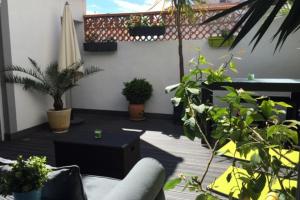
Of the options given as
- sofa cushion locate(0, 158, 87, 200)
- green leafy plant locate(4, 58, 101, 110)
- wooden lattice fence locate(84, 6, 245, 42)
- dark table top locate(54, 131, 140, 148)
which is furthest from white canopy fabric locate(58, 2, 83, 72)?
sofa cushion locate(0, 158, 87, 200)

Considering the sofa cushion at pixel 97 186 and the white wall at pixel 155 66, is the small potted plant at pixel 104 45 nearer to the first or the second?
the white wall at pixel 155 66

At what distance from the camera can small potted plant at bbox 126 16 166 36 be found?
19.6 feet

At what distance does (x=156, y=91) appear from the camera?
6.28 m

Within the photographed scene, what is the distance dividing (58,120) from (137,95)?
61.6 inches

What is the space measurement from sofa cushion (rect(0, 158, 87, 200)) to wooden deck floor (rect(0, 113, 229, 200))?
153cm

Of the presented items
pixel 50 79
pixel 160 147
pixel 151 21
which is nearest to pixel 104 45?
pixel 151 21

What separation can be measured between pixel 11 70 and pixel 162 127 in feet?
8.77

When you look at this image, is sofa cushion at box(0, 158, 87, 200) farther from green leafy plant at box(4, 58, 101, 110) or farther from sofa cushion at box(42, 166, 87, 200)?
green leafy plant at box(4, 58, 101, 110)

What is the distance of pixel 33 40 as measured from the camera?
5434 mm

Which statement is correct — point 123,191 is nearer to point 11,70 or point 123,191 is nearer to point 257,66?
point 11,70

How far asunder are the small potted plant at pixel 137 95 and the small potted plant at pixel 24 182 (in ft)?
15.3

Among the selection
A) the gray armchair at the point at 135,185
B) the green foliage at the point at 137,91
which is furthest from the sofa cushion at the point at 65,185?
the green foliage at the point at 137,91

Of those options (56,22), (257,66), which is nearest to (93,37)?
(56,22)

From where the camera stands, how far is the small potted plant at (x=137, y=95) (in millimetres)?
5984
